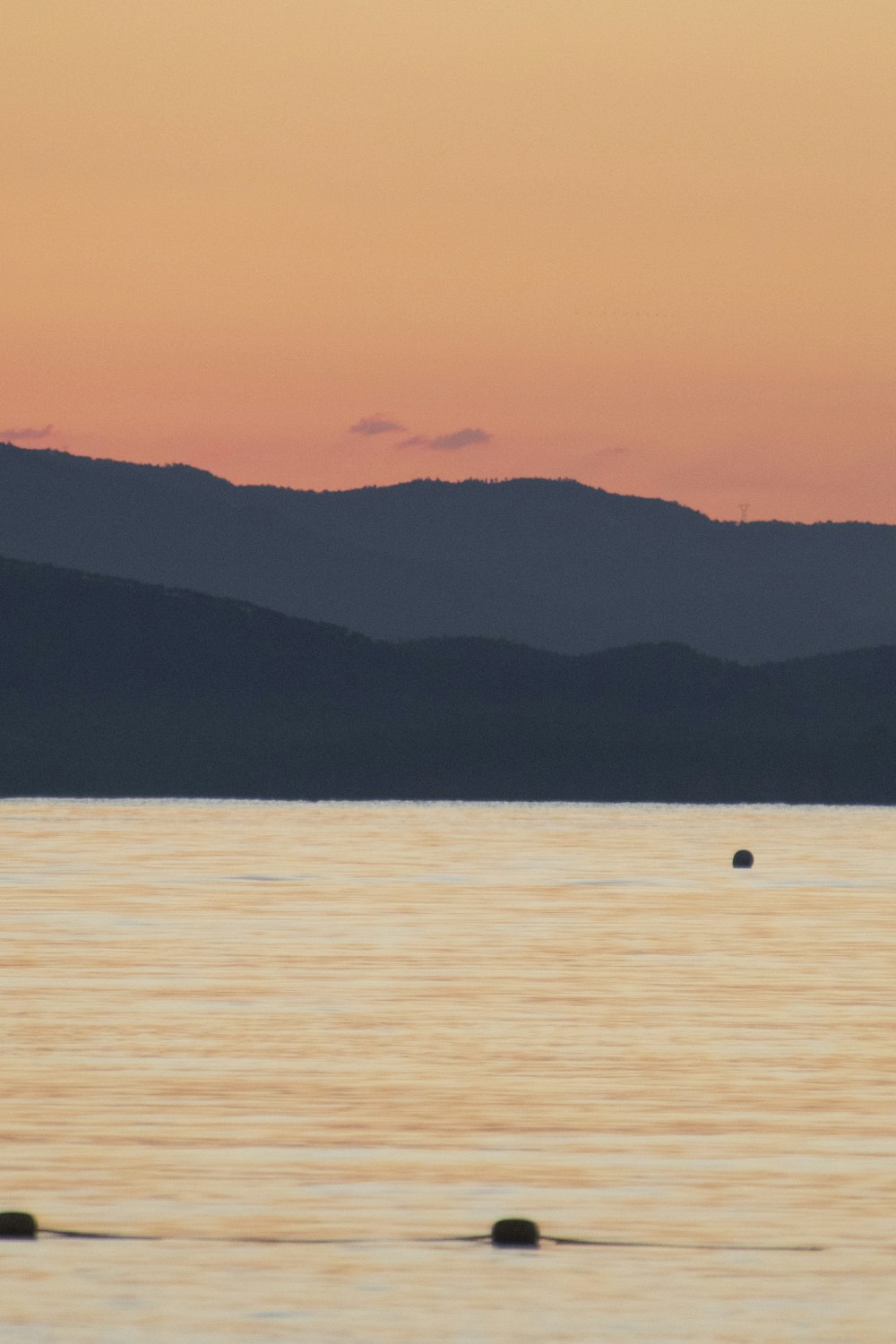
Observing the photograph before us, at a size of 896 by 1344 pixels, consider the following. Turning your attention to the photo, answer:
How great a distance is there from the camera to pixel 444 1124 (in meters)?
28.0

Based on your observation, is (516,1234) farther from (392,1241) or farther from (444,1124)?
(444,1124)

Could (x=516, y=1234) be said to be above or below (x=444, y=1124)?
below

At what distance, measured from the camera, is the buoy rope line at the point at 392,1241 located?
21.4m

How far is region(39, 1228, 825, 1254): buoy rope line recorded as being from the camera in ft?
70.2

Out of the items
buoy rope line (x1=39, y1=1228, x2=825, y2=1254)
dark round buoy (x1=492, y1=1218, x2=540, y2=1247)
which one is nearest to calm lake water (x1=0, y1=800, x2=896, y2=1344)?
buoy rope line (x1=39, y1=1228, x2=825, y2=1254)

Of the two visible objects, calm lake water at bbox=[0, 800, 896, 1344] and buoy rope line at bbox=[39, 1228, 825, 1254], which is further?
A: buoy rope line at bbox=[39, 1228, 825, 1254]

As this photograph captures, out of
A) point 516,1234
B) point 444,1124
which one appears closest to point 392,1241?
point 516,1234

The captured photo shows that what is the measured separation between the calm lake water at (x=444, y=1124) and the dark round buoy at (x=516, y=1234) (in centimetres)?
17

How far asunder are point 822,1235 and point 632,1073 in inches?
411

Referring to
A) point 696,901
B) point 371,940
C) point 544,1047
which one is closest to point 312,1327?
point 544,1047

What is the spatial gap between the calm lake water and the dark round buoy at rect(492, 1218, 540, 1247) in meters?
0.17

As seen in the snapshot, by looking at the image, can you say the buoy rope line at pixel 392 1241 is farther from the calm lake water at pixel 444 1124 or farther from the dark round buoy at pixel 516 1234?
the dark round buoy at pixel 516 1234

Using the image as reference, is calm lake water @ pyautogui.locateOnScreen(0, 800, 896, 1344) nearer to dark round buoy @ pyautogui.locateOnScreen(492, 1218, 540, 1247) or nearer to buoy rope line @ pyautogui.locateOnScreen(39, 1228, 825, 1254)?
buoy rope line @ pyautogui.locateOnScreen(39, 1228, 825, 1254)

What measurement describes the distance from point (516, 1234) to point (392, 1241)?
1033 millimetres
